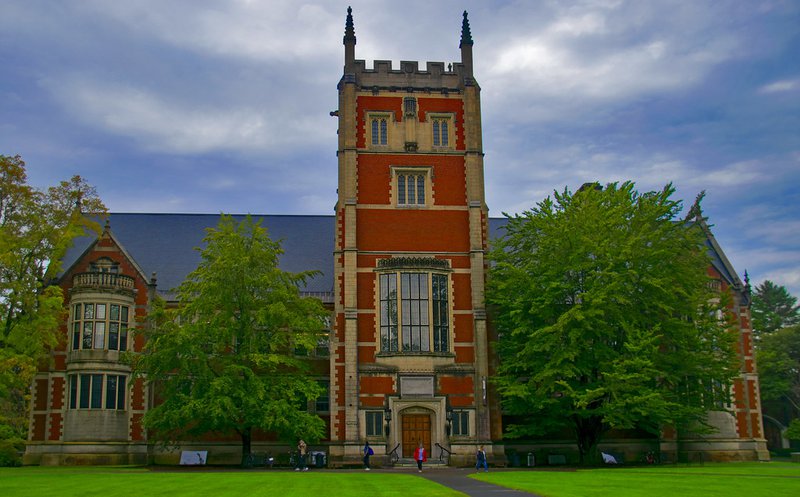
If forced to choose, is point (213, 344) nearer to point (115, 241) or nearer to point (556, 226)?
point (115, 241)

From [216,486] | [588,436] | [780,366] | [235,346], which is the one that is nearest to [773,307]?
[780,366]

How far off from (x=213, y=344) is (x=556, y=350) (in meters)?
16.9

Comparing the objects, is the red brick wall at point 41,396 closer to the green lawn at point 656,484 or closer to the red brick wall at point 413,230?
the red brick wall at point 413,230

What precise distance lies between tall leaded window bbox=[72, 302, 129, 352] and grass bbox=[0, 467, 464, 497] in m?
14.7

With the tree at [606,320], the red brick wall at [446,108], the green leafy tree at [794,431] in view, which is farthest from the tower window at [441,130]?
the green leafy tree at [794,431]

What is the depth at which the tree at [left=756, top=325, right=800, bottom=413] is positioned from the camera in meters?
69.3

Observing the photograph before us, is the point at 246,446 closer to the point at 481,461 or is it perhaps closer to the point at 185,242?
the point at 481,461

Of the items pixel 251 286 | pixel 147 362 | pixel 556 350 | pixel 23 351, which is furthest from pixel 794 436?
pixel 23 351

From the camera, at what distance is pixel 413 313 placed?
44562 millimetres

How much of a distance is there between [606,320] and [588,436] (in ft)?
21.0

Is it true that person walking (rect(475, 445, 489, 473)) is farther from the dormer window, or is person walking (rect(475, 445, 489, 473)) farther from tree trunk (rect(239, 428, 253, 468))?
the dormer window

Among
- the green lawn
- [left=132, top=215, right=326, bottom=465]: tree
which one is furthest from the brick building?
the green lawn

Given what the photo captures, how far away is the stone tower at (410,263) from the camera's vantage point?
4344cm

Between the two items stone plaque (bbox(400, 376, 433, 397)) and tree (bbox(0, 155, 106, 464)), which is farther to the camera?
stone plaque (bbox(400, 376, 433, 397))
